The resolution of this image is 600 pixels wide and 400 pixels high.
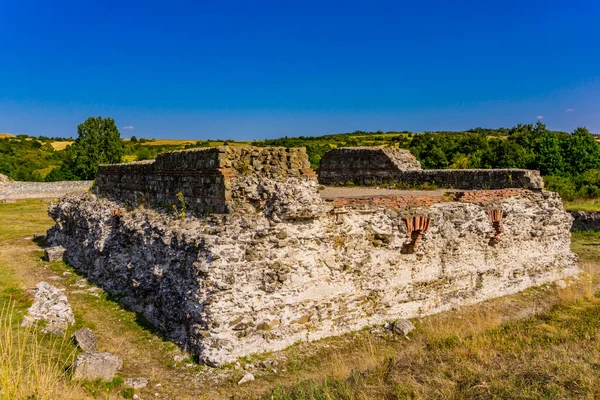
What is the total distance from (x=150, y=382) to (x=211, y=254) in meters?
1.91

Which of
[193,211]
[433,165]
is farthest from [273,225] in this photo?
[433,165]

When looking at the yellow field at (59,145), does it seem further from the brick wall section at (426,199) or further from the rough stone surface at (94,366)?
the rough stone surface at (94,366)

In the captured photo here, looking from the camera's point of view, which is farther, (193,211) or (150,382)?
(193,211)

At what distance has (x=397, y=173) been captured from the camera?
1431 cm

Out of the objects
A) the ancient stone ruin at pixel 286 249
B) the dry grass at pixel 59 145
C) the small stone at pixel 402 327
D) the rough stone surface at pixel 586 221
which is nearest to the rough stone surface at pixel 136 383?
the ancient stone ruin at pixel 286 249

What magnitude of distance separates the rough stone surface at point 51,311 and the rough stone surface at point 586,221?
2038 cm

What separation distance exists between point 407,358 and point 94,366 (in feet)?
13.9

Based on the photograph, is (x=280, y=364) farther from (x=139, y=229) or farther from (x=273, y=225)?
(x=139, y=229)

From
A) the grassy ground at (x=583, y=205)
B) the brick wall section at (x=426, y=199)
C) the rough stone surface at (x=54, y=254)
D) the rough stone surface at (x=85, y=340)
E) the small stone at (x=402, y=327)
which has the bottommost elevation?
the small stone at (x=402, y=327)

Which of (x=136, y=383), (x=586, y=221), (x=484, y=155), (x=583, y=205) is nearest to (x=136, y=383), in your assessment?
(x=136, y=383)

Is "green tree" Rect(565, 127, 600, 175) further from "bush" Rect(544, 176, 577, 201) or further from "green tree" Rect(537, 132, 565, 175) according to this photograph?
"bush" Rect(544, 176, 577, 201)

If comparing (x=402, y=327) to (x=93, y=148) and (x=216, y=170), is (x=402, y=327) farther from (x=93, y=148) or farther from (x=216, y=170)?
(x=93, y=148)

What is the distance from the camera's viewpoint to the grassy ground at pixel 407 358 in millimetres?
4887

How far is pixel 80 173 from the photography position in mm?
50594
